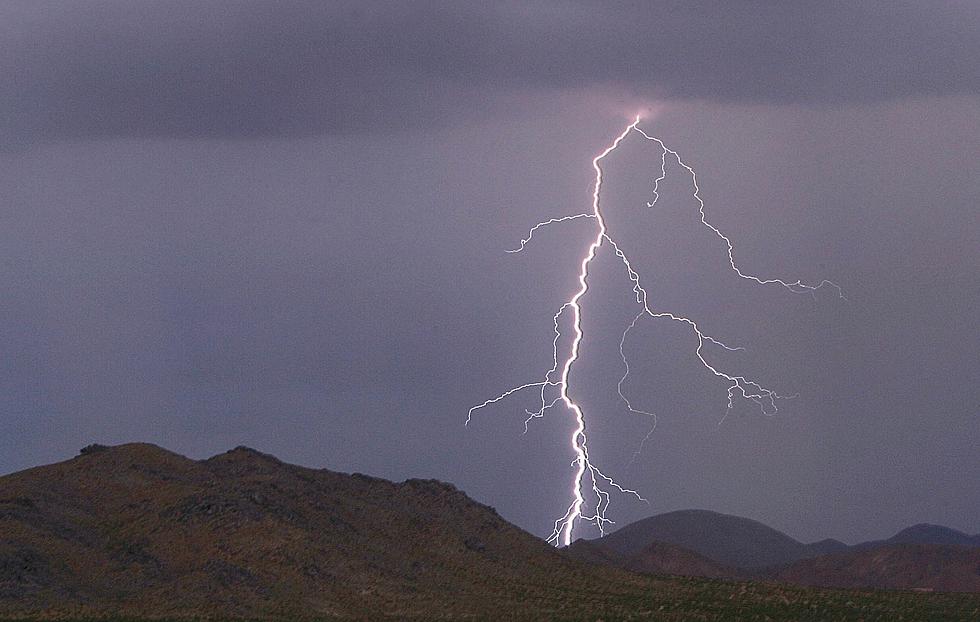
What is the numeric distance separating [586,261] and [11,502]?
29265 millimetres

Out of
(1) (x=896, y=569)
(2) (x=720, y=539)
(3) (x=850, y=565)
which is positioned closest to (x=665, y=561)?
(3) (x=850, y=565)

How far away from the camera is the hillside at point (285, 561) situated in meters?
61.7

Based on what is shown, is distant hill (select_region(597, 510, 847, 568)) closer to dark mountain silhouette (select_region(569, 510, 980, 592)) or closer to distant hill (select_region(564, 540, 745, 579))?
dark mountain silhouette (select_region(569, 510, 980, 592))

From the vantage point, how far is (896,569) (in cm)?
10850

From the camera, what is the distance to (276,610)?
60.7 meters

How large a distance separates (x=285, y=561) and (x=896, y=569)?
5683 cm

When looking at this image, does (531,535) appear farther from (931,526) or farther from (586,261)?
(931,526)

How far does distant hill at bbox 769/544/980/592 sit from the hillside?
31144 mm

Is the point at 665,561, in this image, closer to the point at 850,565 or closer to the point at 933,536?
the point at 850,565

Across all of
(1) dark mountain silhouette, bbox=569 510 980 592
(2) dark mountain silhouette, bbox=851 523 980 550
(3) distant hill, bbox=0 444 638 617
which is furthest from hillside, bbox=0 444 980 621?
(2) dark mountain silhouette, bbox=851 523 980 550

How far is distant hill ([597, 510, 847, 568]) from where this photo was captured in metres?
143

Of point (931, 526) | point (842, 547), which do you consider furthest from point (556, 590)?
point (931, 526)

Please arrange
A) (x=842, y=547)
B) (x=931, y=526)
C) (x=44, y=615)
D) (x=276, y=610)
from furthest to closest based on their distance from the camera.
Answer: (x=931, y=526) → (x=842, y=547) → (x=276, y=610) → (x=44, y=615)

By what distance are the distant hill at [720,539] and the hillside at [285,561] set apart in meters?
59.6
